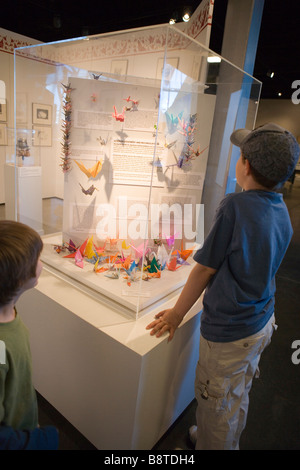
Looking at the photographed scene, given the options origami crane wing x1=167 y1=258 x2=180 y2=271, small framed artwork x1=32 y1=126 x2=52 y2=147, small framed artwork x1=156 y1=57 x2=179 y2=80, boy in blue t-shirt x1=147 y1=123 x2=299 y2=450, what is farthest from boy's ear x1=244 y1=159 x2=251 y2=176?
small framed artwork x1=32 y1=126 x2=52 y2=147

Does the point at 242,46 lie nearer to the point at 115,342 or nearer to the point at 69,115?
the point at 69,115

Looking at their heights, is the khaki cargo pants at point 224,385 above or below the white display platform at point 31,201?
below

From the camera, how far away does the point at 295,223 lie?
Result: 6.77 m

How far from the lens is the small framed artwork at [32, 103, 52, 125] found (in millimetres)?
1877

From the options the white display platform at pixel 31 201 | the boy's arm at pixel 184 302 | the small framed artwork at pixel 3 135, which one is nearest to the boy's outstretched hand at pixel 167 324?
the boy's arm at pixel 184 302

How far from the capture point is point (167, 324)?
132 cm

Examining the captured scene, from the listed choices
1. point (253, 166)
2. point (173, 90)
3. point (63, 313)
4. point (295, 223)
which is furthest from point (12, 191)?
point (295, 223)

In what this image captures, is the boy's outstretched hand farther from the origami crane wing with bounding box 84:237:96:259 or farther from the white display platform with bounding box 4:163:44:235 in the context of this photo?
the white display platform with bounding box 4:163:44:235

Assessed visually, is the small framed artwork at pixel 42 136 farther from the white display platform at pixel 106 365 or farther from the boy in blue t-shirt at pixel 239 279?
the boy in blue t-shirt at pixel 239 279

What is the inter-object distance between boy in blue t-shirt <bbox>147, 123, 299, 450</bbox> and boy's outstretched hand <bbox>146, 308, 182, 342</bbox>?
0.10 ft

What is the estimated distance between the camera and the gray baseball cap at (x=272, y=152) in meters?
0.96

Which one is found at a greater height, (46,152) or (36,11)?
(36,11)

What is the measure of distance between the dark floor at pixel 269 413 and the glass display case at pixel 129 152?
735 millimetres
